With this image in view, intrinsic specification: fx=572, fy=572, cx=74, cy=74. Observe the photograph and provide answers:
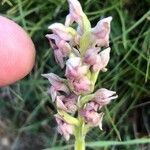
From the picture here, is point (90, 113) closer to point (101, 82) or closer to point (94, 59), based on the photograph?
point (94, 59)

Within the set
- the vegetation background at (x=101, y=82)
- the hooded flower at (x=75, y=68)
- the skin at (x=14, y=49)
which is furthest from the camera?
the vegetation background at (x=101, y=82)

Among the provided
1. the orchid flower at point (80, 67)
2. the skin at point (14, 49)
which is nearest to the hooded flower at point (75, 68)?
the orchid flower at point (80, 67)

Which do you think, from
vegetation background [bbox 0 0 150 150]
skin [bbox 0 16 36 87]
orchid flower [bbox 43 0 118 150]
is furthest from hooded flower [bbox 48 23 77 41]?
vegetation background [bbox 0 0 150 150]

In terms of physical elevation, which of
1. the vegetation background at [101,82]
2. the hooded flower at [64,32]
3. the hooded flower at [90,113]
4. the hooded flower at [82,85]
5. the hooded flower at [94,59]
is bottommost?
the vegetation background at [101,82]

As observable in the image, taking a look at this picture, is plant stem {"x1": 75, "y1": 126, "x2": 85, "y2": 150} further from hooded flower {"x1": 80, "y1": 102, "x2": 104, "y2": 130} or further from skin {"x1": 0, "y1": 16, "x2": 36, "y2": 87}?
skin {"x1": 0, "y1": 16, "x2": 36, "y2": 87}

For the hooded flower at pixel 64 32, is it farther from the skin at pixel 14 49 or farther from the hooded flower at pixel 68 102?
the skin at pixel 14 49

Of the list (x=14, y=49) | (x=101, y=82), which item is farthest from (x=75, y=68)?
(x=101, y=82)
